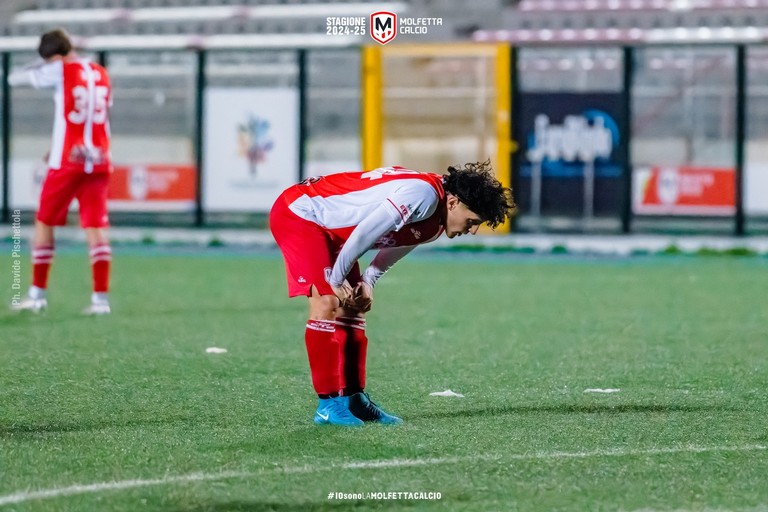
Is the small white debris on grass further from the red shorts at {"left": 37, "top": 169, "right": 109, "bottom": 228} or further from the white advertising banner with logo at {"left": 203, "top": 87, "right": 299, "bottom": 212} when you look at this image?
the white advertising banner with logo at {"left": 203, "top": 87, "right": 299, "bottom": 212}

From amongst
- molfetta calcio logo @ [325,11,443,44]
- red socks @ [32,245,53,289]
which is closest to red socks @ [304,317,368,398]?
red socks @ [32,245,53,289]

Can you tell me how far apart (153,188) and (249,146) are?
1.52m

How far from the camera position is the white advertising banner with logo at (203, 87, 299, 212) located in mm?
18438

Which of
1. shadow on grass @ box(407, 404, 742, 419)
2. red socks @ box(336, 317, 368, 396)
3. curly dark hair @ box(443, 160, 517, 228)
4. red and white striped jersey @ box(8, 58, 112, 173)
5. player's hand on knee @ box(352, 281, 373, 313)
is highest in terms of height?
red and white striped jersey @ box(8, 58, 112, 173)

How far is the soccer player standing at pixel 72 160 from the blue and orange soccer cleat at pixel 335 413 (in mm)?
4468

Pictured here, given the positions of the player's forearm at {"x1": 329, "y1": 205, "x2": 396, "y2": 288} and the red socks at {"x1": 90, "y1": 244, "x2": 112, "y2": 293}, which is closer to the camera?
the player's forearm at {"x1": 329, "y1": 205, "x2": 396, "y2": 288}

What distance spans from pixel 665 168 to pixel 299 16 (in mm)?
6852

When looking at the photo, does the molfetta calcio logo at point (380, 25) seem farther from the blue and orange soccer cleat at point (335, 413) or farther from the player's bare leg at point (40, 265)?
the blue and orange soccer cleat at point (335, 413)

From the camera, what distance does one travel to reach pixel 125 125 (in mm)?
20438

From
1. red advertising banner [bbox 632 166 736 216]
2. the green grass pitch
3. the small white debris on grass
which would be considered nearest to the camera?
Answer: the green grass pitch

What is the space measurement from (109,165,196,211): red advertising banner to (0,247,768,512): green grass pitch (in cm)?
713

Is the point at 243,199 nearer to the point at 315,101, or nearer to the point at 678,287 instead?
the point at 315,101

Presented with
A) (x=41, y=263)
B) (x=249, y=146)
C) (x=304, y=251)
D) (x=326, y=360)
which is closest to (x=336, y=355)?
(x=326, y=360)

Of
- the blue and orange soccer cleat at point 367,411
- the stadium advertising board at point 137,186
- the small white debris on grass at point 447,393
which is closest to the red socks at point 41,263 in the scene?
the small white debris on grass at point 447,393
